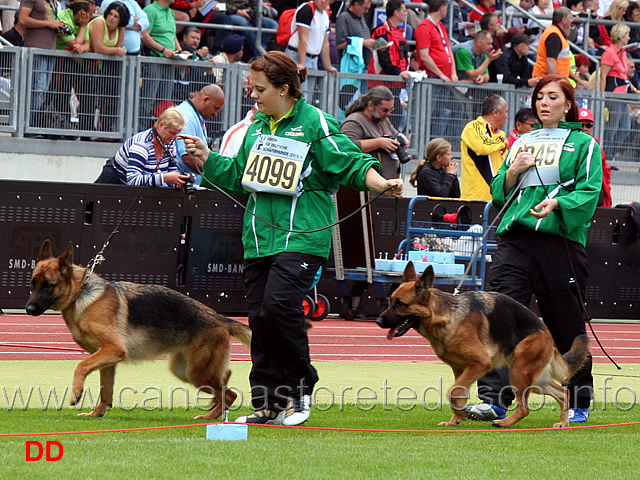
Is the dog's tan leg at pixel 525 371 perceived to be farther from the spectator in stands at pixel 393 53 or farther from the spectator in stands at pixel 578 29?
the spectator in stands at pixel 578 29

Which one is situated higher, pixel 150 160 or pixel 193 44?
pixel 193 44

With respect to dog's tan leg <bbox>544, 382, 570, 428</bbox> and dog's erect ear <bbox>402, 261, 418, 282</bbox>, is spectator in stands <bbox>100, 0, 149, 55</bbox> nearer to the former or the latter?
dog's erect ear <bbox>402, 261, 418, 282</bbox>

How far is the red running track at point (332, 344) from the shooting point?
10375 millimetres

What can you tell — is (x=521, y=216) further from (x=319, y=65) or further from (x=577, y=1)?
(x=577, y=1)

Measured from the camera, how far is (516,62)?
63.7 feet

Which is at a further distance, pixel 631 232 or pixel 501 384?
pixel 631 232

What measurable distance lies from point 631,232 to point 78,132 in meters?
8.20

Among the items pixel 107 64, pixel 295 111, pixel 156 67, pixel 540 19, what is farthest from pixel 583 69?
pixel 295 111

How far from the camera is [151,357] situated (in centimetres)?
738

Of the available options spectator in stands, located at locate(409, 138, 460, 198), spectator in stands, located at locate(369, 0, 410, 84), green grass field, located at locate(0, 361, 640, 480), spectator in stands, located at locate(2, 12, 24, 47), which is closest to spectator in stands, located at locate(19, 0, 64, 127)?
spectator in stands, located at locate(2, 12, 24, 47)

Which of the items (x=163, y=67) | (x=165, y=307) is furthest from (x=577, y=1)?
(x=165, y=307)

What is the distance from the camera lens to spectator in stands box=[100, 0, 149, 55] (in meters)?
16.0

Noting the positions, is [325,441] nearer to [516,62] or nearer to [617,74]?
[516,62]

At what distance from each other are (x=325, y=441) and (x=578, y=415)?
2.22 m
